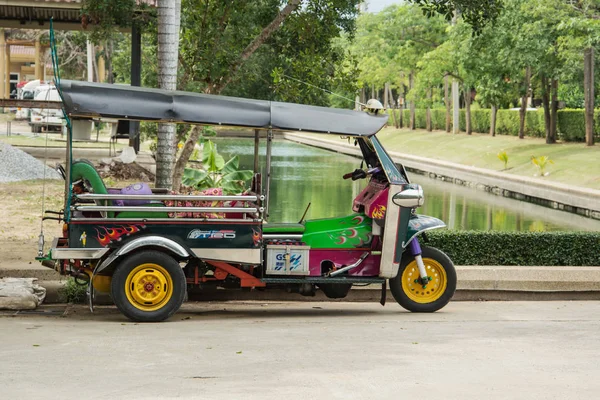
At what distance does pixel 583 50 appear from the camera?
113 feet

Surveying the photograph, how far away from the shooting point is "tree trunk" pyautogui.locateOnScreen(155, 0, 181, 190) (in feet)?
44.1

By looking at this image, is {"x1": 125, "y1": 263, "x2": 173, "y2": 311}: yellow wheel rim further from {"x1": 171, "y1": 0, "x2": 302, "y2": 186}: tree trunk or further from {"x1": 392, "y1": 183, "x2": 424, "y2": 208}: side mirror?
{"x1": 171, "y1": 0, "x2": 302, "y2": 186}: tree trunk

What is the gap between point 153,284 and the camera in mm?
9078

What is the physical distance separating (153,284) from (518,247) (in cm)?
484

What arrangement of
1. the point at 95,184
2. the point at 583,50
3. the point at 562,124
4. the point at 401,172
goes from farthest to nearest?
the point at 562,124 < the point at 583,50 < the point at 401,172 < the point at 95,184

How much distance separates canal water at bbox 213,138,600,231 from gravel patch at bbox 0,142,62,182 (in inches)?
228

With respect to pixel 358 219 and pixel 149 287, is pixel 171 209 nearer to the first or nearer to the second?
pixel 149 287

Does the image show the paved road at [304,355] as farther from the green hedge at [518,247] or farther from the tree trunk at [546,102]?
the tree trunk at [546,102]

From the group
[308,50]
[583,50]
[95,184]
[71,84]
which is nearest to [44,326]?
[95,184]

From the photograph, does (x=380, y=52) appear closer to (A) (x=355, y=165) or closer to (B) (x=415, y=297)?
(A) (x=355, y=165)

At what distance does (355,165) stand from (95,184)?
35.0 m

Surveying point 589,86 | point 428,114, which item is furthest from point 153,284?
point 428,114

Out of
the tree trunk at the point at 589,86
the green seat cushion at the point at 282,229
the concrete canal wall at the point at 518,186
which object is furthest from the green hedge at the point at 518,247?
the tree trunk at the point at 589,86

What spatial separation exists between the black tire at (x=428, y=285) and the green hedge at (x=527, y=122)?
31.6 m
